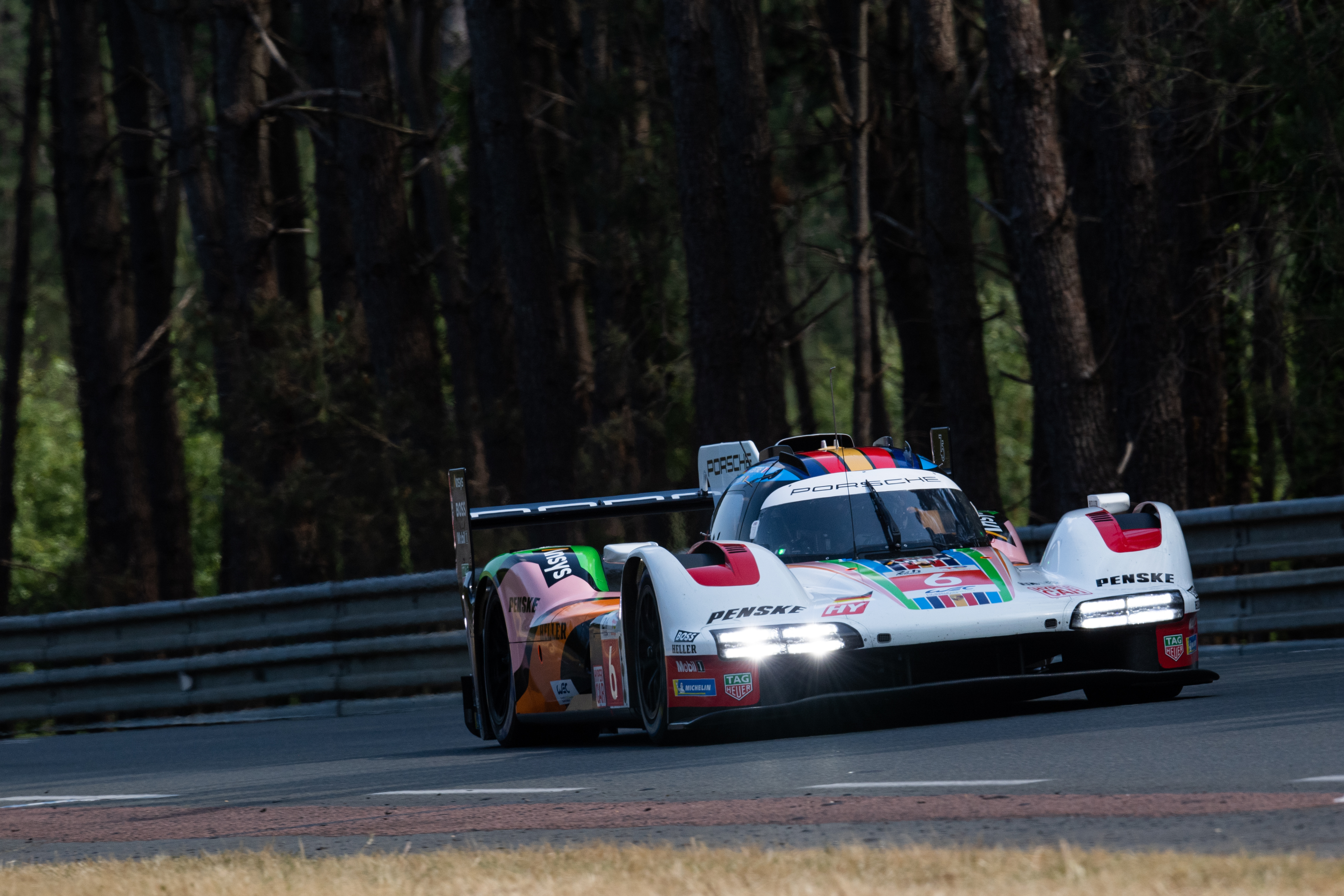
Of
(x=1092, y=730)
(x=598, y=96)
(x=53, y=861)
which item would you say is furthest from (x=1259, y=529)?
(x=598, y=96)

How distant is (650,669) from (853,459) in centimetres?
184

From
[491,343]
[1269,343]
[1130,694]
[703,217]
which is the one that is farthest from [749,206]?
[1130,694]

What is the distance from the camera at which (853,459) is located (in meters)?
10.6

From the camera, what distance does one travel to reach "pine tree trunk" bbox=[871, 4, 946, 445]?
26047mm

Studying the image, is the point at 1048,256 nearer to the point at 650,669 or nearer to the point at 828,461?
the point at 828,461

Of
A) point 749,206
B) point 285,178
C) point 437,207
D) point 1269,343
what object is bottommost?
point 1269,343

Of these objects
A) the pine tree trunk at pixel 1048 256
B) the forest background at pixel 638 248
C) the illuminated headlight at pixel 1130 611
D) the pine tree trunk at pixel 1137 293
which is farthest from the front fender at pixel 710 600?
the pine tree trunk at pixel 1137 293

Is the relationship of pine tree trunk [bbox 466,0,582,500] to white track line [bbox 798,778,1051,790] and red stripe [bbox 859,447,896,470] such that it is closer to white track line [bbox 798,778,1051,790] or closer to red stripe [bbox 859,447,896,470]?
red stripe [bbox 859,447,896,470]

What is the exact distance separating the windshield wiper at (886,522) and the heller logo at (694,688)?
152 centimetres

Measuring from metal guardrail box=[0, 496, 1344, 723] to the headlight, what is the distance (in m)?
5.67

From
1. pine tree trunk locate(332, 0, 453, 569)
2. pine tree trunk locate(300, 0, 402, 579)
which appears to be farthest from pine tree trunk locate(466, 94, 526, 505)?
pine tree trunk locate(300, 0, 402, 579)

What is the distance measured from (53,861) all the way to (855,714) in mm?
4284

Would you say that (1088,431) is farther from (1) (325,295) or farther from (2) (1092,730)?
(1) (325,295)

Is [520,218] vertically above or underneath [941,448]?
above
